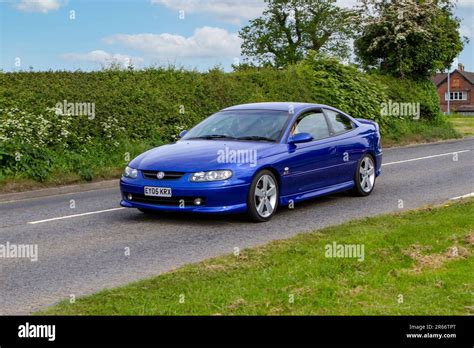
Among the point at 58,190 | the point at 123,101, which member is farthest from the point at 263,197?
the point at 123,101

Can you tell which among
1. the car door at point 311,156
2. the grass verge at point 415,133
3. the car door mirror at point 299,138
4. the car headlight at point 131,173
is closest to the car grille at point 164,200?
the car headlight at point 131,173

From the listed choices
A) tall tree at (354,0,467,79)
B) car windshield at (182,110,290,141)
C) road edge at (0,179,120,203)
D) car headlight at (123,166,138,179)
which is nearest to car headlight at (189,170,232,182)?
car headlight at (123,166,138,179)

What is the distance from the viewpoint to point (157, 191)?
10.5m

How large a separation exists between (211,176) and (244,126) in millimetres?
1616

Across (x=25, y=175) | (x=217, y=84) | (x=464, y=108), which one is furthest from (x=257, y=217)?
(x=464, y=108)

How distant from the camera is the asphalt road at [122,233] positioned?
25.0ft

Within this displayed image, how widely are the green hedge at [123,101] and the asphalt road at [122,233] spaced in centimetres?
226

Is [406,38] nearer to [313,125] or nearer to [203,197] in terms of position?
[313,125]

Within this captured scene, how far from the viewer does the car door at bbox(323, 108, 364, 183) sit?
1236 centimetres

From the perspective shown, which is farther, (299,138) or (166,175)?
(299,138)

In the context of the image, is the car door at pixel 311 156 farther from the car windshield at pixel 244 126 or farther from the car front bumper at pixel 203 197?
the car front bumper at pixel 203 197

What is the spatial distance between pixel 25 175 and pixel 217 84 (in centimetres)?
804

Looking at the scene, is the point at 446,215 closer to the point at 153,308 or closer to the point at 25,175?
the point at 153,308
